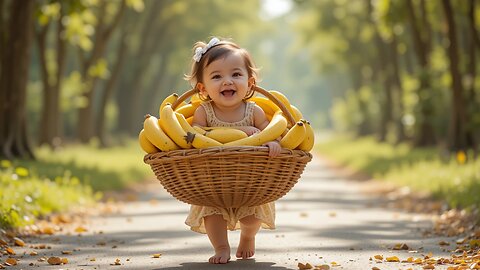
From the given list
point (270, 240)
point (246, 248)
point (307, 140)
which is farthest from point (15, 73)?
point (307, 140)

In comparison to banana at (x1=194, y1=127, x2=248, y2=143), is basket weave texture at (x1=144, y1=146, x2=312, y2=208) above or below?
below

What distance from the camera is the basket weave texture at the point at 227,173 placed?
685 cm

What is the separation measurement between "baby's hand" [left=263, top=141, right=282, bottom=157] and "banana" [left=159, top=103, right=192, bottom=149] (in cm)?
60

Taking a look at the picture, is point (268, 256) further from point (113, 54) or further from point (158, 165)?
point (113, 54)

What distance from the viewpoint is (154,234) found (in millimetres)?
10328

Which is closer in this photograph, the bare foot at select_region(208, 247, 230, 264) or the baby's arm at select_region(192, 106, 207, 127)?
the bare foot at select_region(208, 247, 230, 264)

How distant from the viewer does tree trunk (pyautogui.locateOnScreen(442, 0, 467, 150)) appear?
2097 centimetres

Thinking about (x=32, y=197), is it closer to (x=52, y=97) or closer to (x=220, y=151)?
(x=220, y=151)

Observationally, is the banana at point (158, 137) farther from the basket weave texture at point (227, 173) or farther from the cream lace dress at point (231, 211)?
the cream lace dress at point (231, 211)

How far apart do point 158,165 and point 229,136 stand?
596mm

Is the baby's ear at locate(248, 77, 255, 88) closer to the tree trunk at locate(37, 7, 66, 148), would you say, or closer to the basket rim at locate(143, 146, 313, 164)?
the basket rim at locate(143, 146, 313, 164)

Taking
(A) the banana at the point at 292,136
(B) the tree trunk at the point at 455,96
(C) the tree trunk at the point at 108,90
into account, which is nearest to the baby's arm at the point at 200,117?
(A) the banana at the point at 292,136

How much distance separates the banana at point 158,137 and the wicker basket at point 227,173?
0.25 ft

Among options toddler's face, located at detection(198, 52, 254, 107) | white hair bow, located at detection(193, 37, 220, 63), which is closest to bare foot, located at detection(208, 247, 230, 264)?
toddler's face, located at detection(198, 52, 254, 107)
